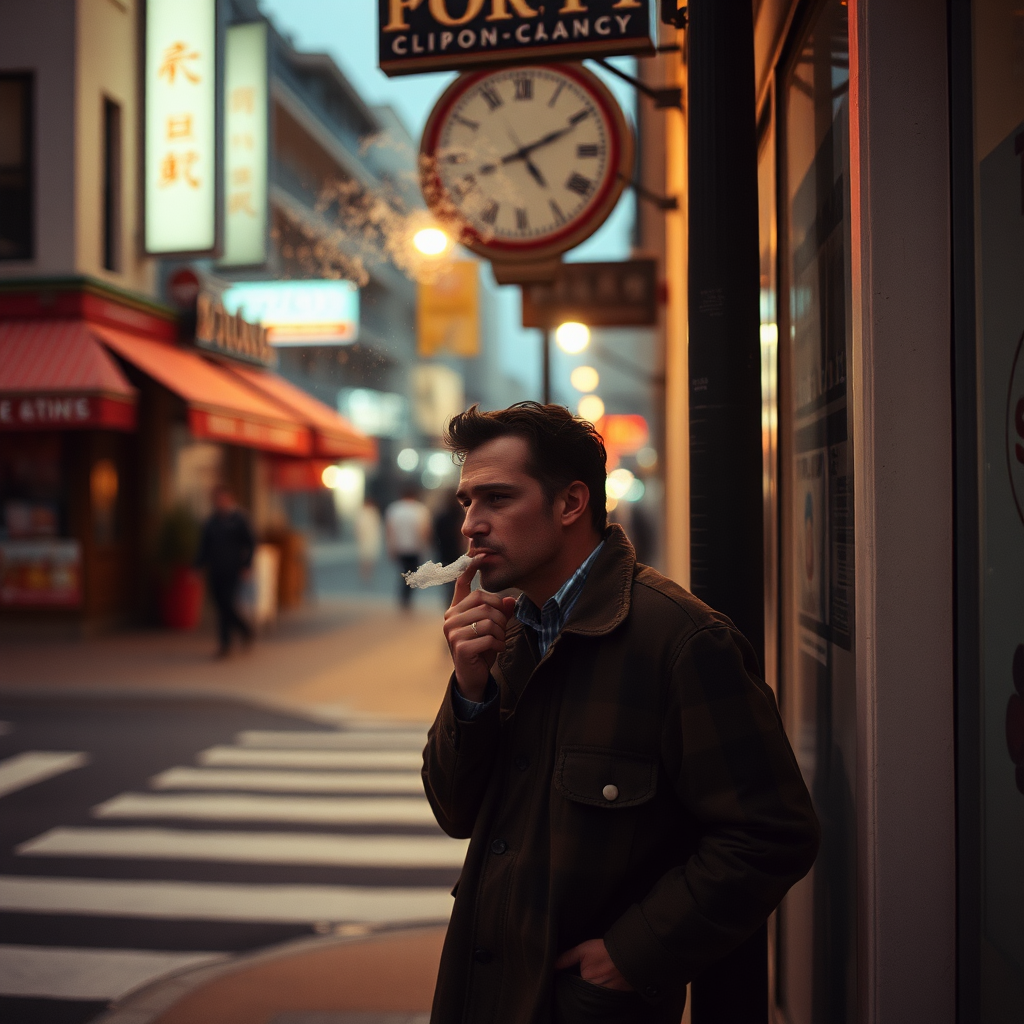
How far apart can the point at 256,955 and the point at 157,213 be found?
1189 centimetres

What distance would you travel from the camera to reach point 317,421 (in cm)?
1920

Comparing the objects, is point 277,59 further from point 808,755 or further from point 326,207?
point 808,755

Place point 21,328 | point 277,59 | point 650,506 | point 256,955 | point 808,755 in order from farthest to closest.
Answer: point 650,506 → point 277,59 → point 21,328 → point 256,955 → point 808,755

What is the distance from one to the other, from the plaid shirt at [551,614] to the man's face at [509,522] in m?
0.08

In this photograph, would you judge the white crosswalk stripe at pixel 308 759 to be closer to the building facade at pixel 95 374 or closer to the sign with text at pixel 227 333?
the building facade at pixel 95 374

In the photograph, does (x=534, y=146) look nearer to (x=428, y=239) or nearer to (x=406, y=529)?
(x=428, y=239)

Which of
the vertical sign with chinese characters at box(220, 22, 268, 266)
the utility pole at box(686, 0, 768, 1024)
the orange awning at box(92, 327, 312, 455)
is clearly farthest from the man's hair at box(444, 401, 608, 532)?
the vertical sign with chinese characters at box(220, 22, 268, 266)

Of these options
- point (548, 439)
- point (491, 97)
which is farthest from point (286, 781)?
point (548, 439)

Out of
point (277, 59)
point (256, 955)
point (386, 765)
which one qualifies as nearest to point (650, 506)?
point (277, 59)

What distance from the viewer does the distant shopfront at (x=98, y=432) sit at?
12805mm

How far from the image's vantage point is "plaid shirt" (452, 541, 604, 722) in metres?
2.05

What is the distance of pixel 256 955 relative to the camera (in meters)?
4.52

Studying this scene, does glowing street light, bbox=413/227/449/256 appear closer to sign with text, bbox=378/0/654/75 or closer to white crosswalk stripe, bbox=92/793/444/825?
sign with text, bbox=378/0/654/75

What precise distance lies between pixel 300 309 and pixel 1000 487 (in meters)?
14.6
